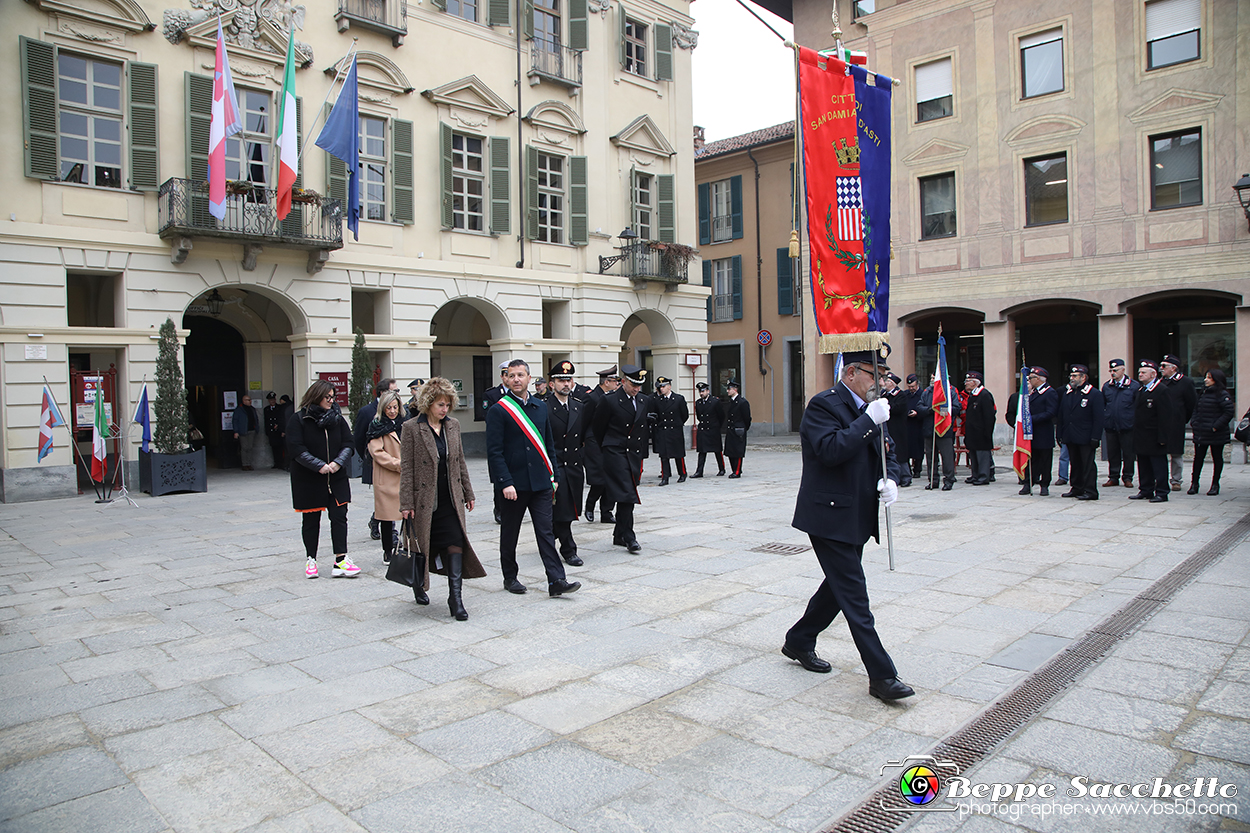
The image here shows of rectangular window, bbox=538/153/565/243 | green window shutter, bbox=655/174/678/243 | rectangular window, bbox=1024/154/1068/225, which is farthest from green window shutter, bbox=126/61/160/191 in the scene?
rectangular window, bbox=1024/154/1068/225

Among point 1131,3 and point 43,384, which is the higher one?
point 1131,3

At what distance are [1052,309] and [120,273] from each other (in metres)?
21.4

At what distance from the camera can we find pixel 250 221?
1642 cm

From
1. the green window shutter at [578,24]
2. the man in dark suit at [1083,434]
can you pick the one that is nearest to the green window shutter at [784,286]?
the green window shutter at [578,24]

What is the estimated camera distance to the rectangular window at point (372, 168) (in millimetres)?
18531

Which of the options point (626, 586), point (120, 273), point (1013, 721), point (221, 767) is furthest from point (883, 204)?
point (120, 273)

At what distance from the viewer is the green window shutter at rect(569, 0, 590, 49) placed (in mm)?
21547

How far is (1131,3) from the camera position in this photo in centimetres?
1934

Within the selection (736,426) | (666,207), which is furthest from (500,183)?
(736,426)

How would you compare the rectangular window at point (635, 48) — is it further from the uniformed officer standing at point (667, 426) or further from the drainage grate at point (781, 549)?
the drainage grate at point (781, 549)

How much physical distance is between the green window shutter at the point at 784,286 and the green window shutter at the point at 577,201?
10315mm

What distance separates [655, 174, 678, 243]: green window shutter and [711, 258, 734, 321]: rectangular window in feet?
26.0

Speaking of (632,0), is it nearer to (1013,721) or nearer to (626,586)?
(626,586)

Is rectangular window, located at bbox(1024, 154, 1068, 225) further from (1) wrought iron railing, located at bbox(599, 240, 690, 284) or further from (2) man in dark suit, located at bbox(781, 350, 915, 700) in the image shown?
(2) man in dark suit, located at bbox(781, 350, 915, 700)
